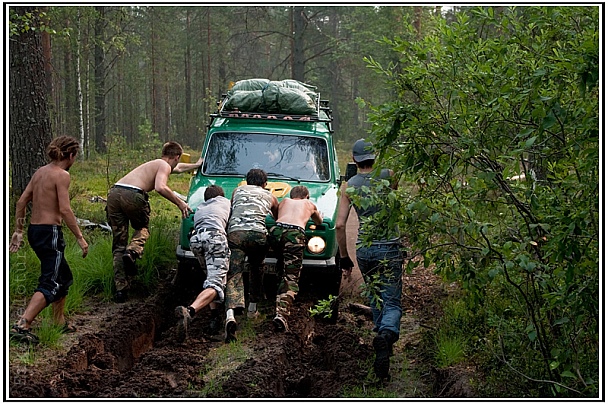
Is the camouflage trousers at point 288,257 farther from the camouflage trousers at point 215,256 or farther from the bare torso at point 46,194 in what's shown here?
the bare torso at point 46,194

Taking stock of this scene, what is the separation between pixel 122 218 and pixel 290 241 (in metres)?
2.28

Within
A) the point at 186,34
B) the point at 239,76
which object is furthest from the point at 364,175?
the point at 239,76

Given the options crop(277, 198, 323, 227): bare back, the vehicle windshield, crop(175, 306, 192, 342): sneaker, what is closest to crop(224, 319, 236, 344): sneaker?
crop(175, 306, 192, 342): sneaker

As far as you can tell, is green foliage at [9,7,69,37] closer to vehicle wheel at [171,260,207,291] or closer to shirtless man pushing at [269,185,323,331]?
vehicle wheel at [171,260,207,291]

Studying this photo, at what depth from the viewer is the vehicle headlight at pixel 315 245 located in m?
7.35

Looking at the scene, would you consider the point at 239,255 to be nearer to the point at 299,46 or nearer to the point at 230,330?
the point at 230,330

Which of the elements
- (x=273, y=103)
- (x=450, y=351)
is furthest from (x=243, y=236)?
(x=273, y=103)

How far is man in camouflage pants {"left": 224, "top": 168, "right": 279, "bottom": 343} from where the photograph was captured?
21.9ft

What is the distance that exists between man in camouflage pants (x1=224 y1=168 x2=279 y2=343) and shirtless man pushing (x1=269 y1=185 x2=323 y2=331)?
0.51 feet

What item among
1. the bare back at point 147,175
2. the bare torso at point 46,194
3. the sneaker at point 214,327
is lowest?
the sneaker at point 214,327

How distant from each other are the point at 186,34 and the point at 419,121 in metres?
36.5

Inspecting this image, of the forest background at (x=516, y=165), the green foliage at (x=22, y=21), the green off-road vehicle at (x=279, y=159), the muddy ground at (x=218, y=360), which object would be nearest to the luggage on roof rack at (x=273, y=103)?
the green off-road vehicle at (x=279, y=159)

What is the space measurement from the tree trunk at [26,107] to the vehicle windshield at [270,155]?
10.4 feet
